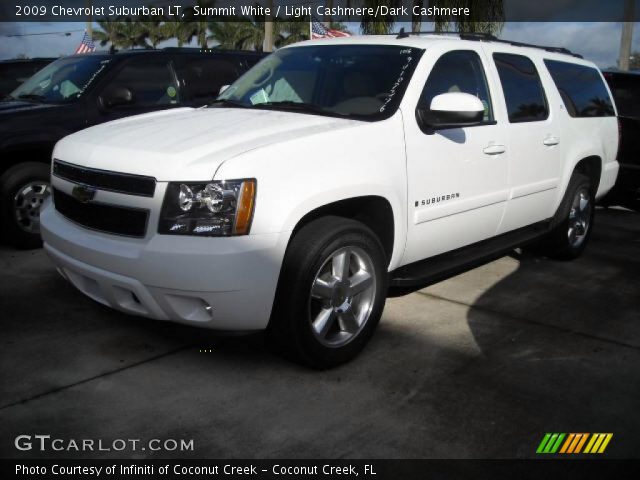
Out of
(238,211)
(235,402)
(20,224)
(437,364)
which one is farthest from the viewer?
(20,224)

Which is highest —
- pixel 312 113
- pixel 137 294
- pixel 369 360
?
pixel 312 113

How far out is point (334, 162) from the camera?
3.41 meters

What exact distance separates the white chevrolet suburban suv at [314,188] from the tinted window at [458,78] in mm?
14

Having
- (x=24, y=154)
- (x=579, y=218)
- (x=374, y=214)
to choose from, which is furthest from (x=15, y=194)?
(x=579, y=218)

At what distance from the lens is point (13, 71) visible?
9914 mm

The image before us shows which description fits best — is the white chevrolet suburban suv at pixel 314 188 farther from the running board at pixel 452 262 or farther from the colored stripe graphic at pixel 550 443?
the colored stripe graphic at pixel 550 443

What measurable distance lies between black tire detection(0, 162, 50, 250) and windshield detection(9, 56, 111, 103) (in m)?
0.77

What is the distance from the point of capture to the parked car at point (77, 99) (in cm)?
570

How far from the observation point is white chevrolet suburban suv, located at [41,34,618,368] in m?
3.11

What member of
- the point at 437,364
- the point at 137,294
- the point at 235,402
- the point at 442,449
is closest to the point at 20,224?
the point at 137,294

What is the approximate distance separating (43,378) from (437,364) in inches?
84.8

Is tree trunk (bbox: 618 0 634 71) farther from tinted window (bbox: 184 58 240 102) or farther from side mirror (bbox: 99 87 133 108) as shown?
side mirror (bbox: 99 87 133 108)

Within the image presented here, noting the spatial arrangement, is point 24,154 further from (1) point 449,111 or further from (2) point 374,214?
(1) point 449,111

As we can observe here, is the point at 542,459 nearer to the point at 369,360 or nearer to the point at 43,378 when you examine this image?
the point at 369,360
